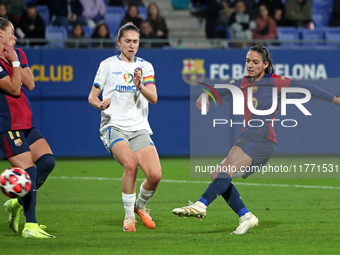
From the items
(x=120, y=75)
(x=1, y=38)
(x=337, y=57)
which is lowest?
(x=337, y=57)

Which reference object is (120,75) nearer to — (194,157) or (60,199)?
(60,199)

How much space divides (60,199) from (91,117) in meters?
5.81

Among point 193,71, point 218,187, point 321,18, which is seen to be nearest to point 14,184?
point 218,187

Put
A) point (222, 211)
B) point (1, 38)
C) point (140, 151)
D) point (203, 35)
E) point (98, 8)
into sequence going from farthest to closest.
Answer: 1. point (203, 35)
2. point (98, 8)
3. point (222, 211)
4. point (140, 151)
5. point (1, 38)

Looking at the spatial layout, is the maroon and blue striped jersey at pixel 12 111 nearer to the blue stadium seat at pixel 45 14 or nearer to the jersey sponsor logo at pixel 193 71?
the jersey sponsor logo at pixel 193 71

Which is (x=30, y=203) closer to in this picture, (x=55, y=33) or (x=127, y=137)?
(x=127, y=137)

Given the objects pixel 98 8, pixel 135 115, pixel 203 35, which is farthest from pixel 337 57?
pixel 135 115

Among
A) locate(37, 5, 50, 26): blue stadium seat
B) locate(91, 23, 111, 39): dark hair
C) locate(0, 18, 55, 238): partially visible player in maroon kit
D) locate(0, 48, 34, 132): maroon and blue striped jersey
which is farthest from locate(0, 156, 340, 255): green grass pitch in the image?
locate(37, 5, 50, 26): blue stadium seat

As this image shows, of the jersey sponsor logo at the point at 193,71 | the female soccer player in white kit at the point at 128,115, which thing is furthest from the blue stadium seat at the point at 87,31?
the female soccer player in white kit at the point at 128,115

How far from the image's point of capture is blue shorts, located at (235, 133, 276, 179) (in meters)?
7.12

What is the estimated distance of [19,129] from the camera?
271 inches

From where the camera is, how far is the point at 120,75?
7.30 metres

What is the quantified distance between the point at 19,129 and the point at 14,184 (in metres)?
0.70

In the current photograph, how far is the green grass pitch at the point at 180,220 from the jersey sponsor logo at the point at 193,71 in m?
3.31
